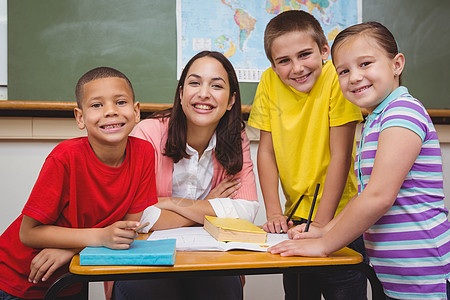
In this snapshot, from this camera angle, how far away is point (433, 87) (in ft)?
7.16

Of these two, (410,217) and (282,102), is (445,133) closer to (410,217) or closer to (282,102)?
(282,102)

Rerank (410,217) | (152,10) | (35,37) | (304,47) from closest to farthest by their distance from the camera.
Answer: (410,217), (304,47), (35,37), (152,10)

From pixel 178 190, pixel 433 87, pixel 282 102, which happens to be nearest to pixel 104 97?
pixel 178 190

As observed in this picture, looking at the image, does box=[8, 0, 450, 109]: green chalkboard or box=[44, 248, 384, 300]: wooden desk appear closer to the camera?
box=[44, 248, 384, 300]: wooden desk

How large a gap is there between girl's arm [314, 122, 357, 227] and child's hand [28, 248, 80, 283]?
72cm

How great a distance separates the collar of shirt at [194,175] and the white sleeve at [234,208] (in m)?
0.14

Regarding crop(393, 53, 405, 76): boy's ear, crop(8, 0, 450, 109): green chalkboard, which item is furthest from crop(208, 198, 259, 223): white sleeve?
crop(8, 0, 450, 109): green chalkboard

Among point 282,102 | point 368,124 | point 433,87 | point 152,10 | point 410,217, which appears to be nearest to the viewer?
point 410,217

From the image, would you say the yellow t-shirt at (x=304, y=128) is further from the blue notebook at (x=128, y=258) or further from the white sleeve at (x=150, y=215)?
the blue notebook at (x=128, y=258)

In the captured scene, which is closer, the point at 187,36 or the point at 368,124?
the point at 368,124

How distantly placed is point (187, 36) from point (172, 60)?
0.14 metres

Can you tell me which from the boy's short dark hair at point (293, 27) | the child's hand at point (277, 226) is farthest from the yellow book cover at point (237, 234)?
the boy's short dark hair at point (293, 27)

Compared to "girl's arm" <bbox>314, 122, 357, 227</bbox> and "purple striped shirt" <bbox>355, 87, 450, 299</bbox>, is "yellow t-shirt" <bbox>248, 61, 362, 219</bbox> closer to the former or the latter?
"girl's arm" <bbox>314, 122, 357, 227</bbox>

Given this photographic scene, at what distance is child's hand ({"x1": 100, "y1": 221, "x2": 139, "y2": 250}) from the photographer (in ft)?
2.89
